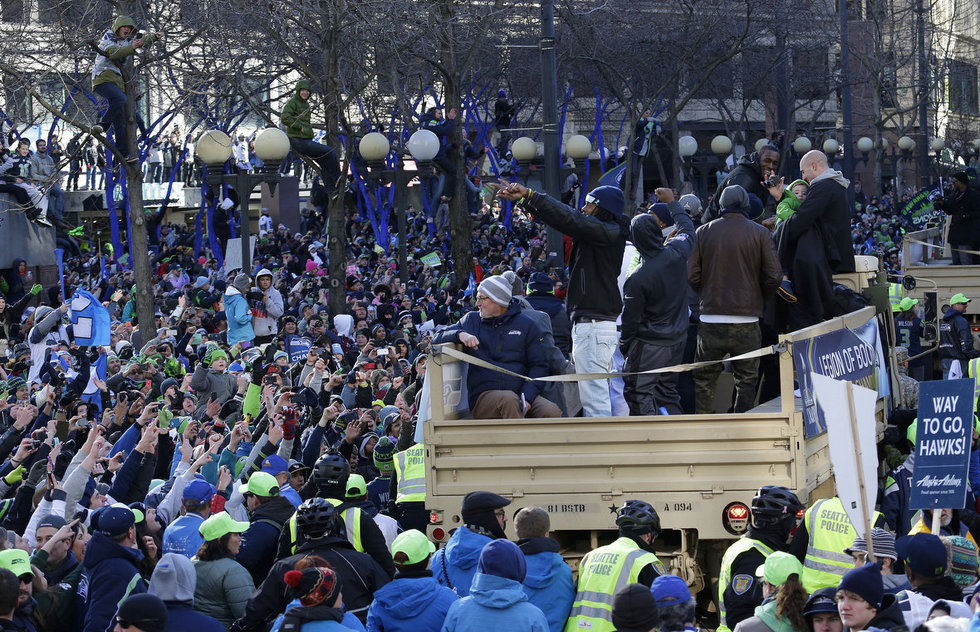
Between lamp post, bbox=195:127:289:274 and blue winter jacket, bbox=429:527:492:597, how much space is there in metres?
12.0

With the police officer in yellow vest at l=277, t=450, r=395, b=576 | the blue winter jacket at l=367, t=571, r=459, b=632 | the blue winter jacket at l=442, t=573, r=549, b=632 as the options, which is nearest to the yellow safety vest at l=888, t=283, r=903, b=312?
the police officer in yellow vest at l=277, t=450, r=395, b=576

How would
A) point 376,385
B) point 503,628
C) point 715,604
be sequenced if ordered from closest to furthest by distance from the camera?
point 503,628
point 715,604
point 376,385

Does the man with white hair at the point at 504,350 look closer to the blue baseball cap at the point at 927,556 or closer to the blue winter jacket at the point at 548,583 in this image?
the blue winter jacket at the point at 548,583

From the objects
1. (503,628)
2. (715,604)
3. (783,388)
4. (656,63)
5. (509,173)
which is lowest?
(715,604)

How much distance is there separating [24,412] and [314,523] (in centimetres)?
442

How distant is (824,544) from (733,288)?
2.83 m

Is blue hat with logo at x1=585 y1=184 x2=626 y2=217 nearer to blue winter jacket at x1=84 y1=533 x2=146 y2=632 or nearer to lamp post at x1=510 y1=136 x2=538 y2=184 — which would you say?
blue winter jacket at x1=84 y1=533 x2=146 y2=632

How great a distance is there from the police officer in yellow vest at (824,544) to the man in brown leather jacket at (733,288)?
7.94 feet

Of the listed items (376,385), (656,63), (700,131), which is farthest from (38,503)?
(700,131)

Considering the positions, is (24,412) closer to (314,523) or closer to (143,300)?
(314,523)

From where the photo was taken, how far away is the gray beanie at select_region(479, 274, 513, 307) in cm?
898

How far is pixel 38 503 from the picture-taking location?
348 inches

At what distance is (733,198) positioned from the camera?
31.4ft

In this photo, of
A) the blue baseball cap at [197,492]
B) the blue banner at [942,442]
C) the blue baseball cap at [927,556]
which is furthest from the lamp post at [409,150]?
the blue baseball cap at [927,556]
